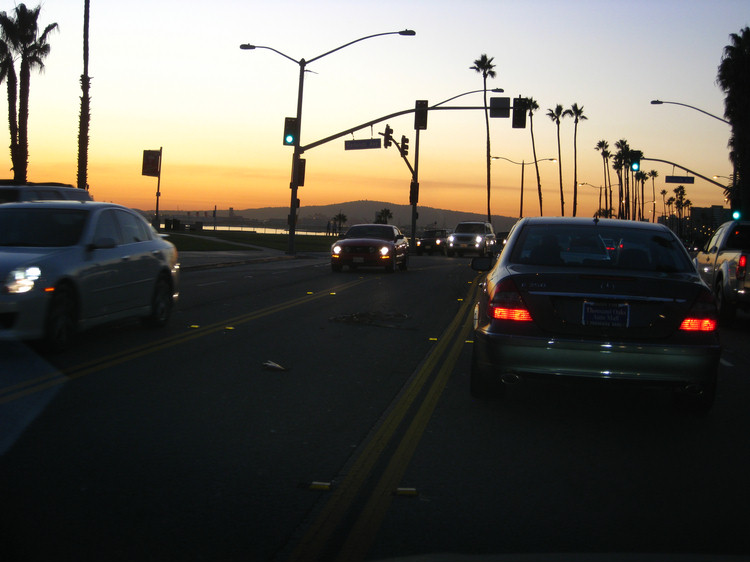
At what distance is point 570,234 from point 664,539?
3.70 metres

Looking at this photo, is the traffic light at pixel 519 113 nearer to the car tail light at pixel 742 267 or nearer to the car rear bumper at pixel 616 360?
the car tail light at pixel 742 267

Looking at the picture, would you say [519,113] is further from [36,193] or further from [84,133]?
[36,193]

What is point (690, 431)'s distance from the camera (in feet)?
22.3

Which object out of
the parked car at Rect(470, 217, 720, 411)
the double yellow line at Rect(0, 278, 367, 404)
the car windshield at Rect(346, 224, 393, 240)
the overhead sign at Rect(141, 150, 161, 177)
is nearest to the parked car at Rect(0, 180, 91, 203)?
the double yellow line at Rect(0, 278, 367, 404)

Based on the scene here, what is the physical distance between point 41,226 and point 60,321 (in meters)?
1.63

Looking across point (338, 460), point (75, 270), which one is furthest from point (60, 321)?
point (338, 460)

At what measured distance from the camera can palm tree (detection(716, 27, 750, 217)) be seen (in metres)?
49.5

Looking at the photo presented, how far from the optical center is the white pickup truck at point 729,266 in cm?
1388

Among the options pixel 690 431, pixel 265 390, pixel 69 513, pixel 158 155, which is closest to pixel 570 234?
pixel 690 431

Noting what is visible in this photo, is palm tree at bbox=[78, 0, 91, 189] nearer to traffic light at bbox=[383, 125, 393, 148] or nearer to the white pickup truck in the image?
traffic light at bbox=[383, 125, 393, 148]

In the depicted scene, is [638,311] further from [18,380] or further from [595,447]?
[18,380]

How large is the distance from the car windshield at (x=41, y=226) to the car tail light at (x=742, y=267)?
9770 mm

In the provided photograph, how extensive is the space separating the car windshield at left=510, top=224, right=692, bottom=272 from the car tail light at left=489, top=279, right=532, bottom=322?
0.54 meters

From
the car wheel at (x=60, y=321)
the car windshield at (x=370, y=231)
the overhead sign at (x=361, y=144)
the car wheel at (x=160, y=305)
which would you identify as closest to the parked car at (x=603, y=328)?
the car wheel at (x=60, y=321)
